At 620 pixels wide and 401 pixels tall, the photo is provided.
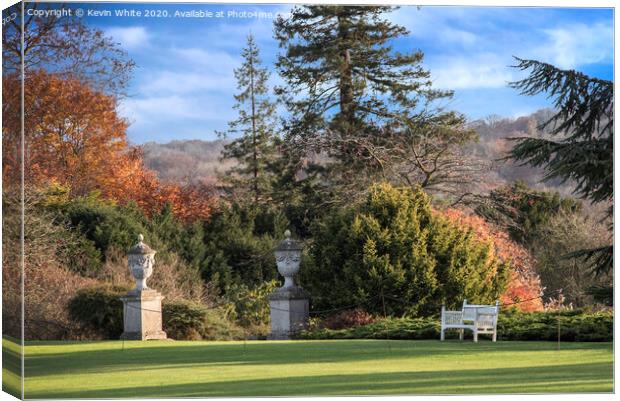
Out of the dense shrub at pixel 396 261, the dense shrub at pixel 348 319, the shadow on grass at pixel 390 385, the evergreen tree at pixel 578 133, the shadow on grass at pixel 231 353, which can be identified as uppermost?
the evergreen tree at pixel 578 133

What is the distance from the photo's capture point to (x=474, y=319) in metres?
13.4

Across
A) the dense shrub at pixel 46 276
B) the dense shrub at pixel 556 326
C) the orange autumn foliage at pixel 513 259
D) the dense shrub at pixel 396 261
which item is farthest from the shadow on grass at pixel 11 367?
the orange autumn foliage at pixel 513 259

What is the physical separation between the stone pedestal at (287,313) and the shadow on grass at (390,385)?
4.63 m

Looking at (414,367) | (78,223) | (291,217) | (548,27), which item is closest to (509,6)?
(548,27)

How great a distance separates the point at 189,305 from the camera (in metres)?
15.1

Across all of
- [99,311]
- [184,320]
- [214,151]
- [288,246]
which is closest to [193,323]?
[184,320]

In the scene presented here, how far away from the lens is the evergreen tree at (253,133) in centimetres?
1886

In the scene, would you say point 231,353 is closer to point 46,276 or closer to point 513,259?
point 46,276

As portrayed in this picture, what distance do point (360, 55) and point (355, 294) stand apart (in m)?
4.92

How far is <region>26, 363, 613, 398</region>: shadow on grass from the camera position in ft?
32.0

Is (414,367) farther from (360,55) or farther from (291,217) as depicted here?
(291,217)

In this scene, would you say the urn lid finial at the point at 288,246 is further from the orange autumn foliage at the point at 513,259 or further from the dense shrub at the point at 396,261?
the orange autumn foliage at the point at 513,259

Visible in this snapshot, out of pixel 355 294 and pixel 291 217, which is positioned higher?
pixel 291 217

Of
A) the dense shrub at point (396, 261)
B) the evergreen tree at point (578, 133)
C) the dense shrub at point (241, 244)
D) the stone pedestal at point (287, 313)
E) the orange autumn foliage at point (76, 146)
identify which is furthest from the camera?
the dense shrub at point (241, 244)
